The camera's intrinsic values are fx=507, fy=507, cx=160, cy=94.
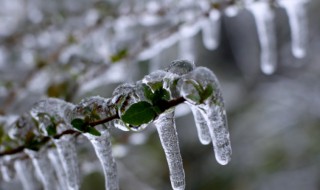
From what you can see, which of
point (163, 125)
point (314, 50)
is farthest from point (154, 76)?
point (314, 50)

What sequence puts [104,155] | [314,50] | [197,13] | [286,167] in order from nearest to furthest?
1. [104,155]
2. [197,13]
3. [286,167]
4. [314,50]

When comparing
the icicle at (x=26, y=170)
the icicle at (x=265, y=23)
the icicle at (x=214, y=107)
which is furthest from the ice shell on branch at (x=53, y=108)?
the icicle at (x=265, y=23)

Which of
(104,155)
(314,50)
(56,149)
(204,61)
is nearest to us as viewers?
(104,155)

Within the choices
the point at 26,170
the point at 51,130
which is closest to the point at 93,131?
the point at 51,130

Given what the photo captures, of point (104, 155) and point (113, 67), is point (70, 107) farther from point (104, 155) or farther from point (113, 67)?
point (113, 67)

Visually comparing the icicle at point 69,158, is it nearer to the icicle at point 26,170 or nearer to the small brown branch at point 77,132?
the small brown branch at point 77,132

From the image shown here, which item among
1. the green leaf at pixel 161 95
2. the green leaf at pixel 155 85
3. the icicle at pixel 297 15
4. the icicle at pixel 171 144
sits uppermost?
the icicle at pixel 297 15

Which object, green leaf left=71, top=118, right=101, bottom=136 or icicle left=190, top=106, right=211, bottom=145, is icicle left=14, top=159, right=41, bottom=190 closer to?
green leaf left=71, top=118, right=101, bottom=136
